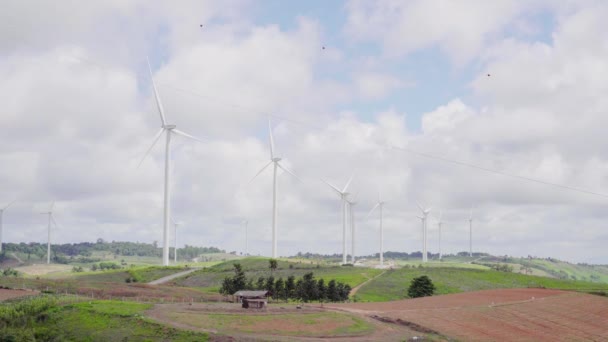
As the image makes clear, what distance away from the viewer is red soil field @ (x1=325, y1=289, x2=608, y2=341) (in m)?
82.8

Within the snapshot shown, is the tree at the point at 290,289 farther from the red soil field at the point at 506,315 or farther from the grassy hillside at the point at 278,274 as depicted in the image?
the grassy hillside at the point at 278,274

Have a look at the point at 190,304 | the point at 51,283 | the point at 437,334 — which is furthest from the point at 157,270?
the point at 437,334

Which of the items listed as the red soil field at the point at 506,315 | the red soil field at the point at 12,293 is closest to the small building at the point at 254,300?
the red soil field at the point at 506,315

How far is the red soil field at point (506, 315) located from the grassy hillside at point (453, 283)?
87.5ft

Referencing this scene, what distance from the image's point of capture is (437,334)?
78.2 meters

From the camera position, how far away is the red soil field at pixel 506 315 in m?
82.8

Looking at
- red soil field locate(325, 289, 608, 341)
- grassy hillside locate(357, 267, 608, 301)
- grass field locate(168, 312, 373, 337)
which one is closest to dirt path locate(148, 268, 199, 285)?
grassy hillside locate(357, 267, 608, 301)

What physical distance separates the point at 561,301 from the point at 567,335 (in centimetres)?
2731

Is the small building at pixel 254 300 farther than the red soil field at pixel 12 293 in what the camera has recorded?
No

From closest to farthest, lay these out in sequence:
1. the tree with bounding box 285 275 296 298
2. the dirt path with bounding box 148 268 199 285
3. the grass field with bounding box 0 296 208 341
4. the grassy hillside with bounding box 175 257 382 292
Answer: the grass field with bounding box 0 296 208 341, the tree with bounding box 285 275 296 298, the grassy hillside with bounding box 175 257 382 292, the dirt path with bounding box 148 268 199 285

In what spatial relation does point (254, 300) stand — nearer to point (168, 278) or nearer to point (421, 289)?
point (421, 289)

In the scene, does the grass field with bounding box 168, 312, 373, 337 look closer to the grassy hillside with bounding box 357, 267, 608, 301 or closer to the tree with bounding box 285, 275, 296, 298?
the tree with bounding box 285, 275, 296, 298

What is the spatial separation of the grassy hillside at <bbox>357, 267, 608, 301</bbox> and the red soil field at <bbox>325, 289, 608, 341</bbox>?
2666cm

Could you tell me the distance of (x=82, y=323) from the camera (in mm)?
78125
